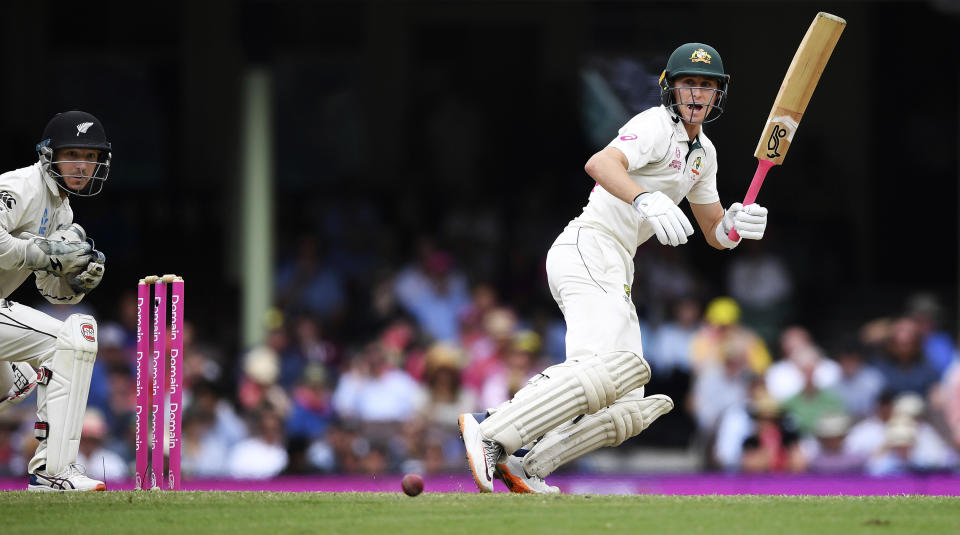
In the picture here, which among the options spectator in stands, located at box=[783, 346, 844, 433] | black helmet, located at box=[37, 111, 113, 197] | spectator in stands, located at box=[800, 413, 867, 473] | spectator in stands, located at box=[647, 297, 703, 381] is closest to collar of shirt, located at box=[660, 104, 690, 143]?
black helmet, located at box=[37, 111, 113, 197]

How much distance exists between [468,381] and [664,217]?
214 inches

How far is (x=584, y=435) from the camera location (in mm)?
5730

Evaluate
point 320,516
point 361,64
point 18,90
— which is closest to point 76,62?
point 18,90

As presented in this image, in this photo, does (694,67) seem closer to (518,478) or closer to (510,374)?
(518,478)

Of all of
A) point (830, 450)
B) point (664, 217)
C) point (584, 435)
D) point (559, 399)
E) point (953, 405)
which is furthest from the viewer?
point (953, 405)

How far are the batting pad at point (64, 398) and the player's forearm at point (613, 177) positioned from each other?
2.12m

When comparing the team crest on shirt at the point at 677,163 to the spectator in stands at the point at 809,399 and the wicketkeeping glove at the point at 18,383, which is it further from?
the spectator in stands at the point at 809,399

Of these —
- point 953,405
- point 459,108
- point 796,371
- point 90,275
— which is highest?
point 459,108

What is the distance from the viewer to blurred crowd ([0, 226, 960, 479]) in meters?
9.92

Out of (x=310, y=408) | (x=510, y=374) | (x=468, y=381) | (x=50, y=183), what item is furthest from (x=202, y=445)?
(x=50, y=183)

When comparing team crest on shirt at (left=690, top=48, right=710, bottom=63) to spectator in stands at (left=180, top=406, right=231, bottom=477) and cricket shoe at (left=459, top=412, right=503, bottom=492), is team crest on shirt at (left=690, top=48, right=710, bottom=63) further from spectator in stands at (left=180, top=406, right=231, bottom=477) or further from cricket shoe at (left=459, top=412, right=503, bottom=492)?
spectator in stands at (left=180, top=406, right=231, bottom=477)

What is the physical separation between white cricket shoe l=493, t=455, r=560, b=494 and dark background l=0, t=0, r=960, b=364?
25.4ft

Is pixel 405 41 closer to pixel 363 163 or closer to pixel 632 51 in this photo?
pixel 363 163

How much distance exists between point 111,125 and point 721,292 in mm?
6121
